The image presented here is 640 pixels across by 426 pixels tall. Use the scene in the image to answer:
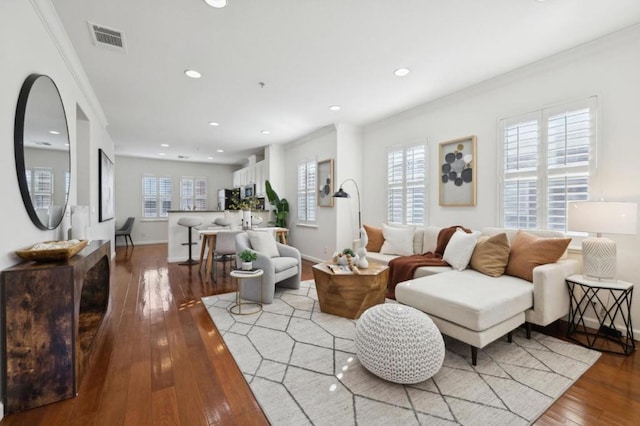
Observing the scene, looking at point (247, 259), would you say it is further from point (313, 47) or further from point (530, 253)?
point (530, 253)

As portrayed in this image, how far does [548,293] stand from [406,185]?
8.26 ft

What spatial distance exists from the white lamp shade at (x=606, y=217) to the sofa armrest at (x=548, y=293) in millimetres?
423

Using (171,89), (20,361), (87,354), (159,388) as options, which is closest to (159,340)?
(87,354)

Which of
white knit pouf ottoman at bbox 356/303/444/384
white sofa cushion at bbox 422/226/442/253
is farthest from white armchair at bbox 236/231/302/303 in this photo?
white sofa cushion at bbox 422/226/442/253

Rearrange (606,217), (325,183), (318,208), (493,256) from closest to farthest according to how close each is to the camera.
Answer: (606,217)
(493,256)
(325,183)
(318,208)

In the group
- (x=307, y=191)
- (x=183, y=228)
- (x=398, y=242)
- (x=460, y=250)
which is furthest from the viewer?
(x=307, y=191)

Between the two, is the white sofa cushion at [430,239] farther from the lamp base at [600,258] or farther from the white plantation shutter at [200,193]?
the white plantation shutter at [200,193]

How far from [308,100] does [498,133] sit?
2.49 metres

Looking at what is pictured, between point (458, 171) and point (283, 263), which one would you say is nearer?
point (283, 263)

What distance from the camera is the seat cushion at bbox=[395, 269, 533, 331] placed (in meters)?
2.08

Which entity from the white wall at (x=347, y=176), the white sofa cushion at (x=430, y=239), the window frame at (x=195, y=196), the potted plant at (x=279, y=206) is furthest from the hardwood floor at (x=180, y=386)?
the window frame at (x=195, y=196)

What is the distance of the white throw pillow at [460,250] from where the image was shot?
122 inches

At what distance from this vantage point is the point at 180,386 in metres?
1.87

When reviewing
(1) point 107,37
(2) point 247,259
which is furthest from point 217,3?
(2) point 247,259
